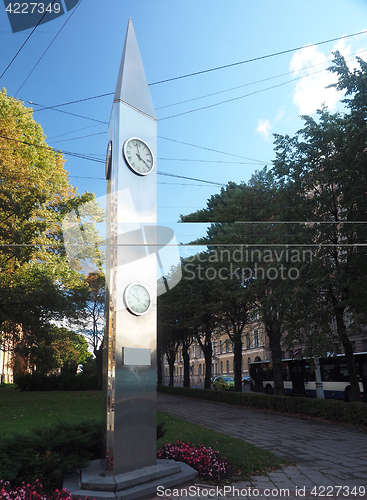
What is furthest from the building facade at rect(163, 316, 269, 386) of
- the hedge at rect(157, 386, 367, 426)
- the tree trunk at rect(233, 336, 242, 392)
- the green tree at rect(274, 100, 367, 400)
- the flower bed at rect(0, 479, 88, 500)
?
the flower bed at rect(0, 479, 88, 500)

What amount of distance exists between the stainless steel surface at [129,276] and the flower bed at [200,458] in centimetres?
75

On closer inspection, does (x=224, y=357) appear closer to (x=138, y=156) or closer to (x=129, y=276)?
(x=129, y=276)

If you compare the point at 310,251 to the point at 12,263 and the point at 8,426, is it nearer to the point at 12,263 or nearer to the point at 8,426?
the point at 8,426

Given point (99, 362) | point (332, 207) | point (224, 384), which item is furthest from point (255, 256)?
point (224, 384)

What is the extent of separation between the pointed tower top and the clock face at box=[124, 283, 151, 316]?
340 centimetres

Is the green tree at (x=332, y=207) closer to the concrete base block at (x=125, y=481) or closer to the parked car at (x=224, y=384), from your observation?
the concrete base block at (x=125, y=481)

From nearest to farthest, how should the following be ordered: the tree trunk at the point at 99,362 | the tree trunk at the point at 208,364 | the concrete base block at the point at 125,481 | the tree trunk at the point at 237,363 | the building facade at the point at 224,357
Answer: the concrete base block at the point at 125,481
the tree trunk at the point at 237,363
the tree trunk at the point at 208,364
the tree trunk at the point at 99,362
the building facade at the point at 224,357

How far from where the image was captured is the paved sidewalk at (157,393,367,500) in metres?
6.18

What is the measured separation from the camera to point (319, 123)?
18031mm

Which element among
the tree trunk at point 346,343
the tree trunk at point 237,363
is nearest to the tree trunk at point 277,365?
the tree trunk at point 237,363

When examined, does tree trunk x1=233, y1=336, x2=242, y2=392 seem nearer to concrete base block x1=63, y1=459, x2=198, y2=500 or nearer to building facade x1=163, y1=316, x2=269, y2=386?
concrete base block x1=63, y1=459, x2=198, y2=500

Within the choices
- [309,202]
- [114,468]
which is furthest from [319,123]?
[114,468]

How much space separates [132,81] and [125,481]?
6.79 m

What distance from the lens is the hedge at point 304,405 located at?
14.9m
